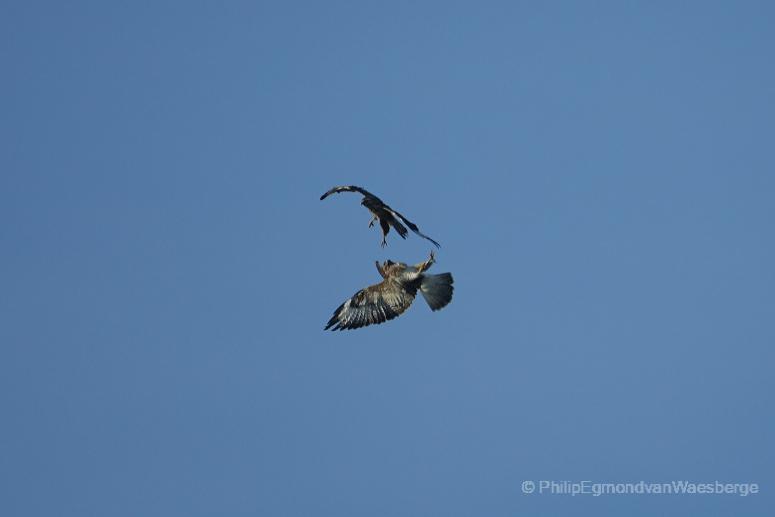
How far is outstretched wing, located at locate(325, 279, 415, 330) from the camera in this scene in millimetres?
22017

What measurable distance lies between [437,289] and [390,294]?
3.61 ft

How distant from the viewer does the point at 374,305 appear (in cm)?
2217

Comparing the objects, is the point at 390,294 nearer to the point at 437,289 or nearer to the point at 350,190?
the point at 437,289

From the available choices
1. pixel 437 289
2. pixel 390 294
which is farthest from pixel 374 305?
pixel 437 289

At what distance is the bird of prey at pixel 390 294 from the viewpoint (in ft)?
71.2

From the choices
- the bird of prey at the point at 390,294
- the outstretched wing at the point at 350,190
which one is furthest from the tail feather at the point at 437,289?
the outstretched wing at the point at 350,190

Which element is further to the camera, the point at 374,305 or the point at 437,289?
the point at 374,305

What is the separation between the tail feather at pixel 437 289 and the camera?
70.3ft

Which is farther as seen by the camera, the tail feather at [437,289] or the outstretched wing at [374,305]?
the outstretched wing at [374,305]

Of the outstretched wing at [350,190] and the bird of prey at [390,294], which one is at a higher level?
the outstretched wing at [350,190]

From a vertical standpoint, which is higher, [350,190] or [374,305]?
[350,190]

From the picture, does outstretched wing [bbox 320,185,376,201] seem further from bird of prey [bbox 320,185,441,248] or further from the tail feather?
the tail feather

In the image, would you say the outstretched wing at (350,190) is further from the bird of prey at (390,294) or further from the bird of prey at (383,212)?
the bird of prey at (390,294)

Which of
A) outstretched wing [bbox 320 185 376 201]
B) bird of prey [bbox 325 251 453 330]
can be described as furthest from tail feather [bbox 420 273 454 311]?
outstretched wing [bbox 320 185 376 201]
